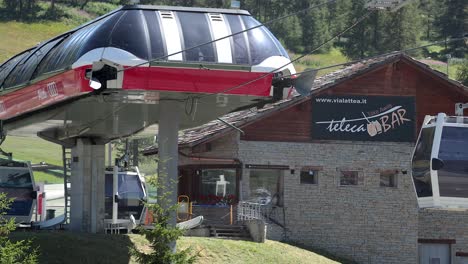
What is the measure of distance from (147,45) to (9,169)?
12.6 meters

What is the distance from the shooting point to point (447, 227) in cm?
4378

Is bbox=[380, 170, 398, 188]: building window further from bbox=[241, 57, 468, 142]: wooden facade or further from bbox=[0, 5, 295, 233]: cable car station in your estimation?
bbox=[0, 5, 295, 233]: cable car station

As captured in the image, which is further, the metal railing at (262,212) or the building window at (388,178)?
the building window at (388,178)

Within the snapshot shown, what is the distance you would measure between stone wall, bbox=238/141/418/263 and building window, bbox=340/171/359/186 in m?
0.19

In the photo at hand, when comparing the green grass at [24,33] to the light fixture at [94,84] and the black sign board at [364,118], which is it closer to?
the black sign board at [364,118]

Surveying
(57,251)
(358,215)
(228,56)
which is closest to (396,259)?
(358,215)

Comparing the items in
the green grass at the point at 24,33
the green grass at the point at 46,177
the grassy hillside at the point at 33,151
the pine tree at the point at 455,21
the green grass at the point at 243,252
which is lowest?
the green grass at the point at 46,177

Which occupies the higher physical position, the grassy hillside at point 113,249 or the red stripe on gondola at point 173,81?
the red stripe on gondola at point 173,81

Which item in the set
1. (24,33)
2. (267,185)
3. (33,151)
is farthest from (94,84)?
(24,33)

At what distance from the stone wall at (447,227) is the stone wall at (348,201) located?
1.31m

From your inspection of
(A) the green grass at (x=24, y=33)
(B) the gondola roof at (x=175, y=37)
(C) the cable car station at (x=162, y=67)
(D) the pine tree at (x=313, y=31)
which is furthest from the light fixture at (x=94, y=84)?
(D) the pine tree at (x=313, y=31)

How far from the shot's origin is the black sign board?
4297cm

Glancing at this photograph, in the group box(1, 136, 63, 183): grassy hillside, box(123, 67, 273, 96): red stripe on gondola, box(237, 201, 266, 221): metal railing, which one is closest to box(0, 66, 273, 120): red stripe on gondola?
box(123, 67, 273, 96): red stripe on gondola

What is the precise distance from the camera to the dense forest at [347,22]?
127812mm
